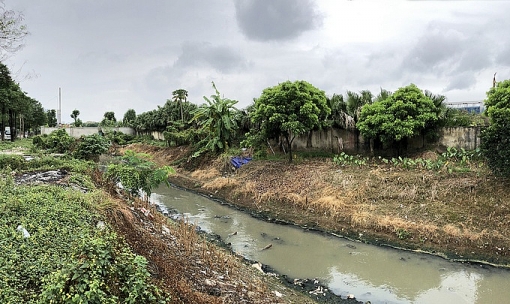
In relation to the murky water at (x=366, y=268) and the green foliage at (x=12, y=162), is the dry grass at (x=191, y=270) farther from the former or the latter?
the green foliage at (x=12, y=162)

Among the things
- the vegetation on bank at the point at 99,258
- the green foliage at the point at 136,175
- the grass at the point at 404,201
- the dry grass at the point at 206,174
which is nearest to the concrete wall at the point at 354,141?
the grass at the point at 404,201

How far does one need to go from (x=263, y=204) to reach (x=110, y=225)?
8744mm

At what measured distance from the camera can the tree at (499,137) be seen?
10.4 m

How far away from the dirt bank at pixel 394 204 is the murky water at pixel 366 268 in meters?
0.69

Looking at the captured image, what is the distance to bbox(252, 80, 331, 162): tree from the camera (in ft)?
54.1

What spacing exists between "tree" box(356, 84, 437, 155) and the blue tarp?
659 centimetres

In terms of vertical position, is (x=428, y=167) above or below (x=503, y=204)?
above

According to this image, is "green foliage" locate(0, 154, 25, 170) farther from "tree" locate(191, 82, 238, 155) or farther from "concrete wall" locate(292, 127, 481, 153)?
"concrete wall" locate(292, 127, 481, 153)

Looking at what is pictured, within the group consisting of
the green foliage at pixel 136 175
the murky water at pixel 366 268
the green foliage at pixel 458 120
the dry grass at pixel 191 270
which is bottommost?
the murky water at pixel 366 268

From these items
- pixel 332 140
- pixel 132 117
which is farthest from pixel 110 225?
pixel 132 117

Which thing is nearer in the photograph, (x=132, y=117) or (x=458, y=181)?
(x=458, y=181)

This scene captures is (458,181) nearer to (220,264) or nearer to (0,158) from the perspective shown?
(220,264)

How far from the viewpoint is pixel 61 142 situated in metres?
23.4

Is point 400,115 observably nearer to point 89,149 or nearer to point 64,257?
point 64,257
